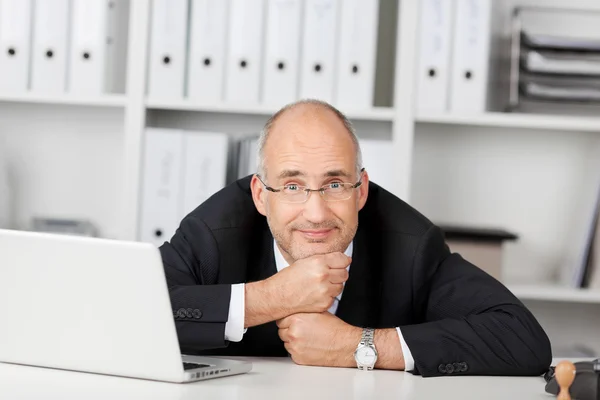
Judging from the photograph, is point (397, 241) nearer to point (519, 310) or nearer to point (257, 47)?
point (519, 310)

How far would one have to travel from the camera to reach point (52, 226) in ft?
9.11

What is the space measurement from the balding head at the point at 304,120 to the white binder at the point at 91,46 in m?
0.88

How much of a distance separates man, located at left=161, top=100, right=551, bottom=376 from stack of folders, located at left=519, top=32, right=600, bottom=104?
748 mm

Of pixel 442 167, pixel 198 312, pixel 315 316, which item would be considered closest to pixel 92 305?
pixel 198 312

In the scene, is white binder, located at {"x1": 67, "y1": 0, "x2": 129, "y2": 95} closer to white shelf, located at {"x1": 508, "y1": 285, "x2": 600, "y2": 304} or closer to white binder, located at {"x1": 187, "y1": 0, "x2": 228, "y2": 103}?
white binder, located at {"x1": 187, "y1": 0, "x2": 228, "y2": 103}

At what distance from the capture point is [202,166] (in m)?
2.58

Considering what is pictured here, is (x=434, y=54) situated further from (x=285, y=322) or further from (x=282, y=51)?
(x=285, y=322)

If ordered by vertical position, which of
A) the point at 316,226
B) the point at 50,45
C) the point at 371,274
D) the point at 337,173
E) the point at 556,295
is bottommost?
the point at 556,295

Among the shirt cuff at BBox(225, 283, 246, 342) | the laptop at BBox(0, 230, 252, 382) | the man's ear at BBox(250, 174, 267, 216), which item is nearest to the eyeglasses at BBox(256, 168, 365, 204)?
the man's ear at BBox(250, 174, 267, 216)

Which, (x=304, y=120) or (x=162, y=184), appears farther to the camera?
(x=162, y=184)

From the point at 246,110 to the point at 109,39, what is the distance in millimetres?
436

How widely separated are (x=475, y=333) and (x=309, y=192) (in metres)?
0.41

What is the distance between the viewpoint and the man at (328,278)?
62.1 inches

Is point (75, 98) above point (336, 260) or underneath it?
above
